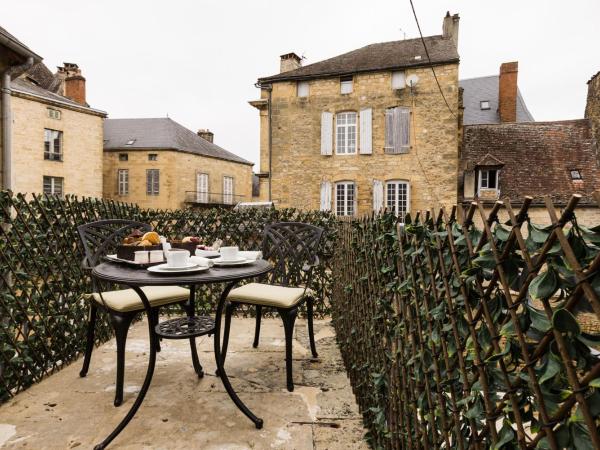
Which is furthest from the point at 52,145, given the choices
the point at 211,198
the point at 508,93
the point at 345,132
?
the point at 508,93

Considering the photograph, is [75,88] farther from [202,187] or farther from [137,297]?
[137,297]

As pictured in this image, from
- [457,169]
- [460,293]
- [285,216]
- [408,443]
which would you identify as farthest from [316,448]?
[457,169]

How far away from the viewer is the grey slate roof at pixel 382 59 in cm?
1416

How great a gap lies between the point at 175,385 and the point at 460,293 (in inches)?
99.9

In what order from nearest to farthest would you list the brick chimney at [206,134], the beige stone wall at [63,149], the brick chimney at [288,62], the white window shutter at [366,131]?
the white window shutter at [366,131] → the brick chimney at [288,62] → the beige stone wall at [63,149] → the brick chimney at [206,134]

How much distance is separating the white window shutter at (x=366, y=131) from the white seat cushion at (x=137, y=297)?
40.7 ft

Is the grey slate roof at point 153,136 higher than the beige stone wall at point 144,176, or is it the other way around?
the grey slate roof at point 153,136

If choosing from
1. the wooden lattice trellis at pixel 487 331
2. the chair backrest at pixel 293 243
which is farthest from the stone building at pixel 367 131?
the wooden lattice trellis at pixel 487 331

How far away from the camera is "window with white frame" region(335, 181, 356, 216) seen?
1473 centimetres

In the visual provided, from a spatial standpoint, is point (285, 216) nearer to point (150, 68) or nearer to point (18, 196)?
point (18, 196)

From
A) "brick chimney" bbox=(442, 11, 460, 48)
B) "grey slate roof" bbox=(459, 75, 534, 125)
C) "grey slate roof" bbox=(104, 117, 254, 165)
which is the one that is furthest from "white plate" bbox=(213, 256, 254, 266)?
"grey slate roof" bbox=(104, 117, 254, 165)

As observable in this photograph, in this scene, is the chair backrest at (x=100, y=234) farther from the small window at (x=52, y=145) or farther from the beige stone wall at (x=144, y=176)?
the beige stone wall at (x=144, y=176)

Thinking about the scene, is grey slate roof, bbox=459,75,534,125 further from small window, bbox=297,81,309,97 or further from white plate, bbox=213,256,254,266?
white plate, bbox=213,256,254,266

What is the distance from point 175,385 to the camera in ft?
9.34
